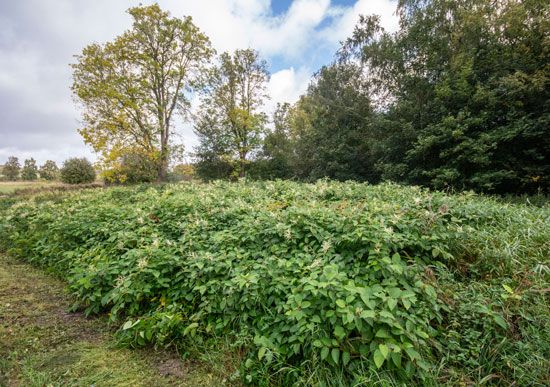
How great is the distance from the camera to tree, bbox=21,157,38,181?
26.2m

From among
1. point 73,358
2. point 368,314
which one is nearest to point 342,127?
point 368,314

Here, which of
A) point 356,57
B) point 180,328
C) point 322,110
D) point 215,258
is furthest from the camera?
point 322,110

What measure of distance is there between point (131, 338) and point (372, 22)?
15959mm

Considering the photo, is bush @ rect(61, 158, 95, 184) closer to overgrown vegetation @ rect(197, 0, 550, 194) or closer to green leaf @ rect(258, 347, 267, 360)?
overgrown vegetation @ rect(197, 0, 550, 194)

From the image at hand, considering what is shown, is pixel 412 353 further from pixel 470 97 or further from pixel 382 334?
pixel 470 97

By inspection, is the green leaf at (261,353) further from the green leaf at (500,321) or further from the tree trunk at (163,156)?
the tree trunk at (163,156)

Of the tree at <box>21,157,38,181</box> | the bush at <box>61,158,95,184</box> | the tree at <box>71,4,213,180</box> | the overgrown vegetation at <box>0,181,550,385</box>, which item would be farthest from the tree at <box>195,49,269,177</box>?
the tree at <box>21,157,38,181</box>

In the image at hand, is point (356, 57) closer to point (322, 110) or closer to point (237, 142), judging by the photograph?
point (322, 110)

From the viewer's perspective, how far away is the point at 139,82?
39.7ft

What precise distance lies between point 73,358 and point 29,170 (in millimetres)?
36333

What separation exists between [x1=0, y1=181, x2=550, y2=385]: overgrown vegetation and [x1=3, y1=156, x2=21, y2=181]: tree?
3138cm

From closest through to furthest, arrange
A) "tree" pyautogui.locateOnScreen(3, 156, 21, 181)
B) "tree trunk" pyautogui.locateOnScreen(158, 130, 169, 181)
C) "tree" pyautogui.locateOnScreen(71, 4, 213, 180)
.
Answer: "tree" pyautogui.locateOnScreen(71, 4, 213, 180) < "tree trunk" pyautogui.locateOnScreen(158, 130, 169, 181) < "tree" pyautogui.locateOnScreen(3, 156, 21, 181)

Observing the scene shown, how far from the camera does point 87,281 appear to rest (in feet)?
8.99

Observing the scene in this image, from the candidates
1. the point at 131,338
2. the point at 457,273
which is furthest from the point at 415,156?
the point at 131,338
